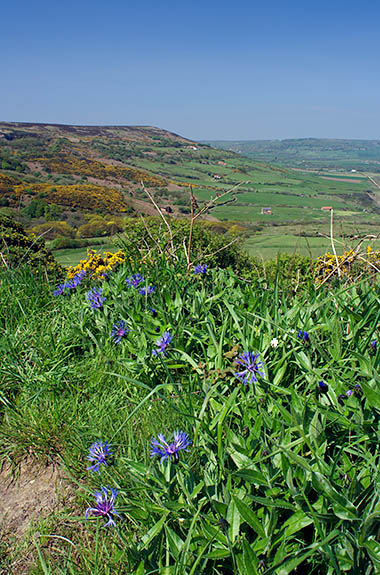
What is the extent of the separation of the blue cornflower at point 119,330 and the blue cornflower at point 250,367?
2.43 ft

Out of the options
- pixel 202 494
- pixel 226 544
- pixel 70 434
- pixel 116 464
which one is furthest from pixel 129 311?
pixel 226 544

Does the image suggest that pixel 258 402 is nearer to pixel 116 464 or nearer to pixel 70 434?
pixel 116 464

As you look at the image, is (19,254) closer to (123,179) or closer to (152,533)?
(152,533)

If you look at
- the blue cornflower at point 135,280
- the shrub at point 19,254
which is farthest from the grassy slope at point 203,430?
the shrub at point 19,254

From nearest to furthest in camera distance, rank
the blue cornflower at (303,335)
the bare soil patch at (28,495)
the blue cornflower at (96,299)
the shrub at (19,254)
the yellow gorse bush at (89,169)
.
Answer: the bare soil patch at (28,495), the blue cornflower at (303,335), the blue cornflower at (96,299), the shrub at (19,254), the yellow gorse bush at (89,169)

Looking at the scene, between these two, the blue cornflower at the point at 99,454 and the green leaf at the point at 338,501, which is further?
the blue cornflower at the point at 99,454

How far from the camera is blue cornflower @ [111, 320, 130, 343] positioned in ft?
7.69

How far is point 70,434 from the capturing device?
201cm

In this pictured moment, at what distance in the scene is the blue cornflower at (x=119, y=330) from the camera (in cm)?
234

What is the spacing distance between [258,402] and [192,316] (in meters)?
0.80

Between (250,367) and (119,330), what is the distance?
2.74 ft

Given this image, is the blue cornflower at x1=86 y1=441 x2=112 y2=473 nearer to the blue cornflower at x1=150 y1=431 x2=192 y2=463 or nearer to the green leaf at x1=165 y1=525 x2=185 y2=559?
the blue cornflower at x1=150 y1=431 x2=192 y2=463

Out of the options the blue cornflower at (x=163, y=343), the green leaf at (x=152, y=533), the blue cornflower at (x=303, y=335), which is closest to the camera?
the green leaf at (x=152, y=533)

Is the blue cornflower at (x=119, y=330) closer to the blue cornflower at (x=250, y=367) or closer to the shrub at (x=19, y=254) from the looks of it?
the blue cornflower at (x=250, y=367)
